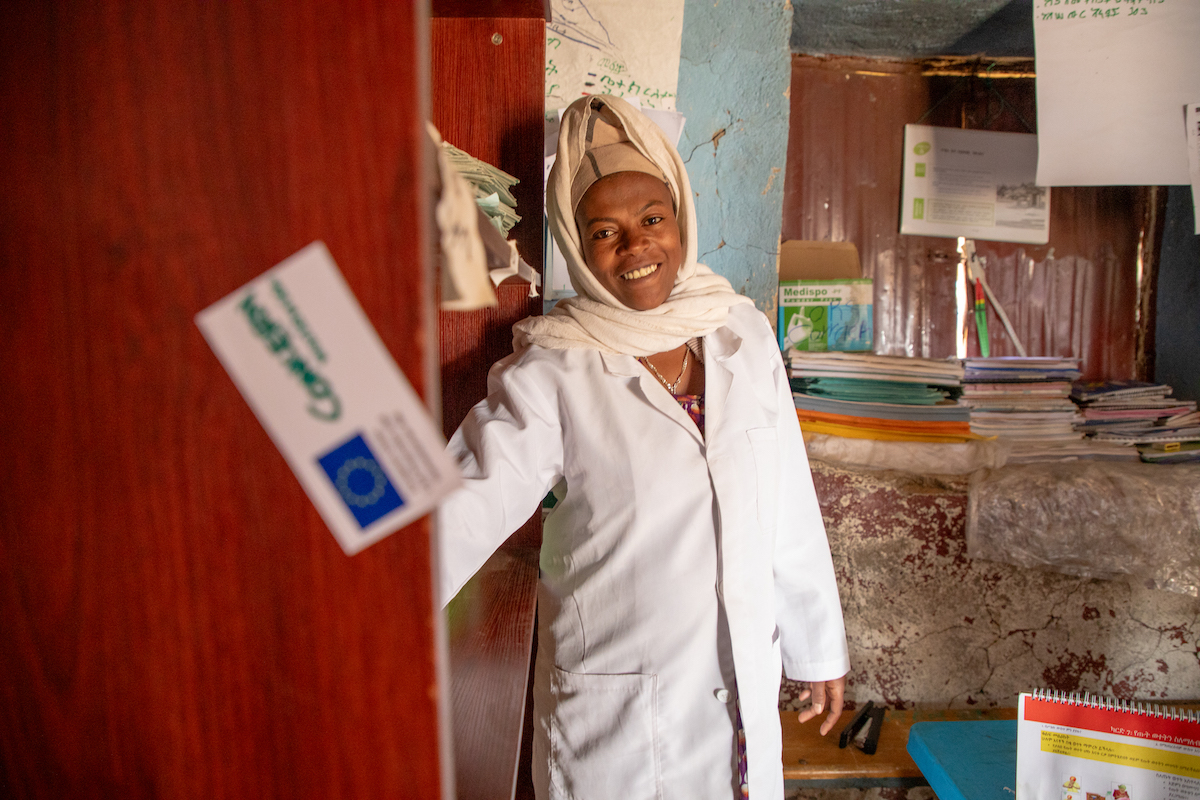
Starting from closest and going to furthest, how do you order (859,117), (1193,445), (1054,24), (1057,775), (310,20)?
(310,20) < (1057,775) < (1054,24) < (1193,445) < (859,117)

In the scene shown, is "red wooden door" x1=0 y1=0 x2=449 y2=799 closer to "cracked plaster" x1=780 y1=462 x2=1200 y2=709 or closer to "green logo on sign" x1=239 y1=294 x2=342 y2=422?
"green logo on sign" x1=239 y1=294 x2=342 y2=422

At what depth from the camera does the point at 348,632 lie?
0.35 meters

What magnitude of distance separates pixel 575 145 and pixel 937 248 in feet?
5.63

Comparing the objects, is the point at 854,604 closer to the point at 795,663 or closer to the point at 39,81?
the point at 795,663

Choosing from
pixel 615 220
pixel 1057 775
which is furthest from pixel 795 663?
pixel 615 220

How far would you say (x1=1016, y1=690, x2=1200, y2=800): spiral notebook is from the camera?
0.94 metres

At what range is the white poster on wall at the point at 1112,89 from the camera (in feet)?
5.70

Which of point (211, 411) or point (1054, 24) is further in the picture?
point (1054, 24)

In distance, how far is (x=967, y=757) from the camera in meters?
1.31

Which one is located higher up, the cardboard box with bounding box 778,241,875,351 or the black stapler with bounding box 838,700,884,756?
the cardboard box with bounding box 778,241,875,351

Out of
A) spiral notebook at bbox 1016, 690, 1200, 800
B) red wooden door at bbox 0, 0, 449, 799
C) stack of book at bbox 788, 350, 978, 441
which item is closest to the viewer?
red wooden door at bbox 0, 0, 449, 799

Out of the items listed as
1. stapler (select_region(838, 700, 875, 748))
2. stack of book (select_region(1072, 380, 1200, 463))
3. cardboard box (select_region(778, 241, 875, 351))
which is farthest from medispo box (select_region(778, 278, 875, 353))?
stapler (select_region(838, 700, 875, 748))

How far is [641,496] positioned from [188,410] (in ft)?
2.68

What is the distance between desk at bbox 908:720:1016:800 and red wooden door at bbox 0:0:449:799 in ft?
4.34
